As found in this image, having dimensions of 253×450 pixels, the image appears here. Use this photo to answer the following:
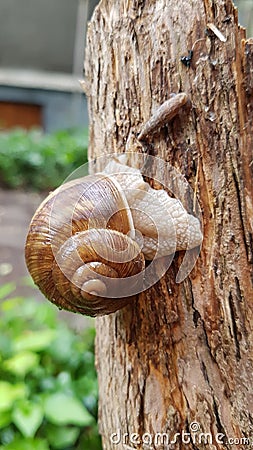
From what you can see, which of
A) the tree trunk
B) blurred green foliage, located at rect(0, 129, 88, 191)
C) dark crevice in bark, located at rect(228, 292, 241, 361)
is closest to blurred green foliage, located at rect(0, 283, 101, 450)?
the tree trunk

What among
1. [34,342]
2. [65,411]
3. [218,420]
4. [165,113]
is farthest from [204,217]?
[34,342]

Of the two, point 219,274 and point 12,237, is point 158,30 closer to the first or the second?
point 219,274

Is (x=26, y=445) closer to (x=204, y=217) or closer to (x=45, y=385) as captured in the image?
(x=45, y=385)

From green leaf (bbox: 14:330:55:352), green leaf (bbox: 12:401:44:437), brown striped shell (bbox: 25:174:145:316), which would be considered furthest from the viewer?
green leaf (bbox: 14:330:55:352)

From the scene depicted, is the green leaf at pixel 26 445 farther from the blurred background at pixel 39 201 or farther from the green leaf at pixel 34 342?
the green leaf at pixel 34 342

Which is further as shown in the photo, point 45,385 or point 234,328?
point 45,385

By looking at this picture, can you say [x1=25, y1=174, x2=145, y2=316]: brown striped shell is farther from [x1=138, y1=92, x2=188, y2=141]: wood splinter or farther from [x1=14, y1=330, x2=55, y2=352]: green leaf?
[x1=14, y1=330, x2=55, y2=352]: green leaf

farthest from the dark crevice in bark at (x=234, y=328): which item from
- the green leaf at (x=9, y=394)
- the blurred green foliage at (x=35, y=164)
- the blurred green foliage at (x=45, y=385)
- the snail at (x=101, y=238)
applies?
the blurred green foliage at (x=35, y=164)
